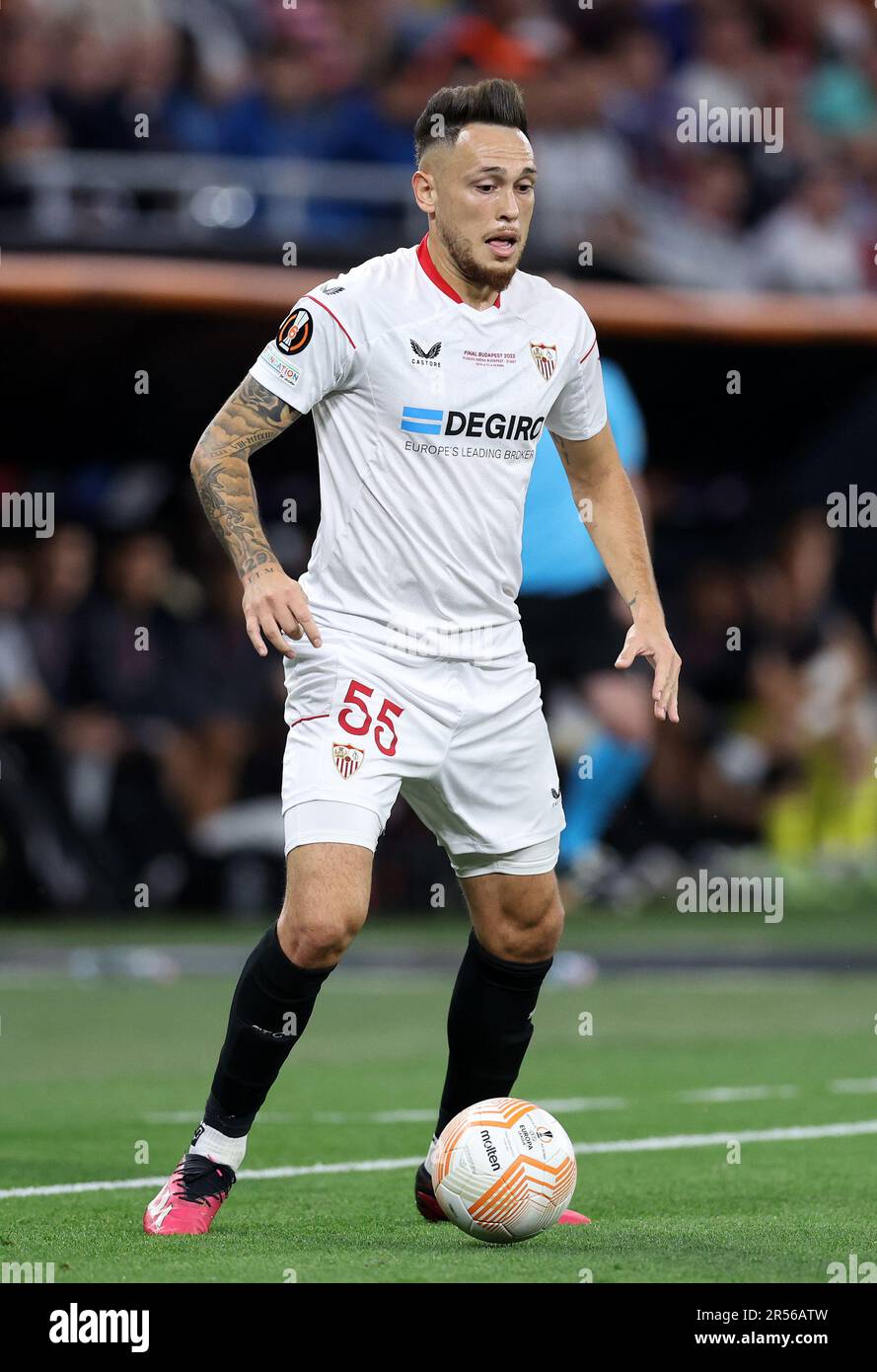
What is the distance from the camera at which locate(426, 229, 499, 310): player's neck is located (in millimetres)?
5633

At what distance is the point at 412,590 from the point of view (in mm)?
5586

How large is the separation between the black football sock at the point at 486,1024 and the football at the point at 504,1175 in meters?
0.38

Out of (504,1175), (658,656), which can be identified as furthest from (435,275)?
(504,1175)

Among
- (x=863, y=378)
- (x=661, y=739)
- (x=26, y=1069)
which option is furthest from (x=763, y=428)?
(x=26, y=1069)

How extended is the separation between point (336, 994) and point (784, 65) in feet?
40.8

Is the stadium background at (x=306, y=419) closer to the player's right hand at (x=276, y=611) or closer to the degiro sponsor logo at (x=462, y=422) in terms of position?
the degiro sponsor logo at (x=462, y=422)

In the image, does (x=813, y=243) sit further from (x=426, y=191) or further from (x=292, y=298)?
(x=426, y=191)


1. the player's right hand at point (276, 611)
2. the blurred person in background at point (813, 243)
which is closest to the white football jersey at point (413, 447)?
the player's right hand at point (276, 611)

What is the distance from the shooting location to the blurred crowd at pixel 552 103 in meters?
16.1

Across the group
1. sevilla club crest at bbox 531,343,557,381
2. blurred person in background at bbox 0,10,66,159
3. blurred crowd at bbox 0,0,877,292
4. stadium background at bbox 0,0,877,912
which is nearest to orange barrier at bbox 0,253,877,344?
stadium background at bbox 0,0,877,912

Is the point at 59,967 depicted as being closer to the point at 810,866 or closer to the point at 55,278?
the point at 55,278

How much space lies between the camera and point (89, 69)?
1592cm

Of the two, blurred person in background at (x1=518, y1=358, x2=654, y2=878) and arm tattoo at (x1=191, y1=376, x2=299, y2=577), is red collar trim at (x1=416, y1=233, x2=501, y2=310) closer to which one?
arm tattoo at (x1=191, y1=376, x2=299, y2=577)

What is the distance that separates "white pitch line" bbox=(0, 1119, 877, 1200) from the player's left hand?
1.69 m
